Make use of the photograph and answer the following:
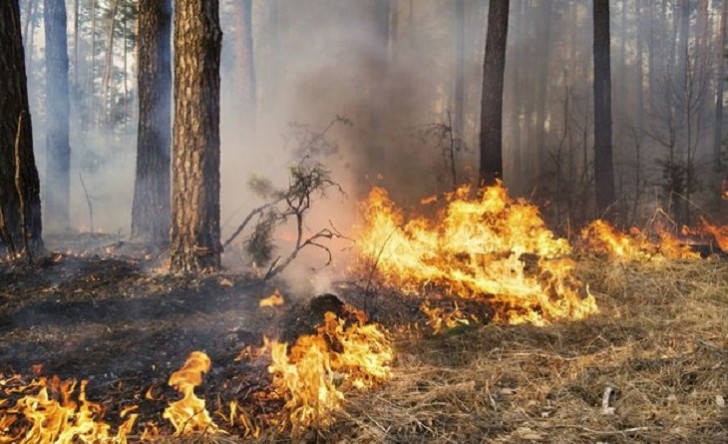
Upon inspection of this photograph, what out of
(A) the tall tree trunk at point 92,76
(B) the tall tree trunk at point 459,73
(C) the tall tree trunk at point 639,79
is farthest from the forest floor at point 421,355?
(A) the tall tree trunk at point 92,76

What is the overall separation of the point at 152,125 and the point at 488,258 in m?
4.85

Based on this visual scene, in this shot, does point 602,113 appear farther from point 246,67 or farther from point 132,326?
point 132,326

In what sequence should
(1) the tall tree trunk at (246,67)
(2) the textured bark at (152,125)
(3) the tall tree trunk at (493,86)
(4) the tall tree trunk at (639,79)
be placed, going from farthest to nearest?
(4) the tall tree trunk at (639,79) → (1) the tall tree trunk at (246,67) → (3) the tall tree trunk at (493,86) → (2) the textured bark at (152,125)

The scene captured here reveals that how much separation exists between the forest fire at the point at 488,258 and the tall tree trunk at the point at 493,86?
0.76 m

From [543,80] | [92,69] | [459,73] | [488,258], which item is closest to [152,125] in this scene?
[488,258]

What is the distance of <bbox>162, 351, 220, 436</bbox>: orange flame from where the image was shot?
2.87m

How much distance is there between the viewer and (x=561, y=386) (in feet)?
10.6

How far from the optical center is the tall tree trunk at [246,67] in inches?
601

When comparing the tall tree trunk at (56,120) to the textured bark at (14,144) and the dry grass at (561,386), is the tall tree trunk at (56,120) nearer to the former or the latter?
the textured bark at (14,144)

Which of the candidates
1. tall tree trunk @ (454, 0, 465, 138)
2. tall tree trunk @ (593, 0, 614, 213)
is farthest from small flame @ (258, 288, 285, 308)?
tall tree trunk @ (454, 0, 465, 138)

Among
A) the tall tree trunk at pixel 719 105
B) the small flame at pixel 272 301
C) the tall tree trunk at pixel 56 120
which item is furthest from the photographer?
the tall tree trunk at pixel 719 105

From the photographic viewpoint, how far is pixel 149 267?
558 cm

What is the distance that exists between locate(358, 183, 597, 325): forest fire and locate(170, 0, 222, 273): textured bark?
1819mm

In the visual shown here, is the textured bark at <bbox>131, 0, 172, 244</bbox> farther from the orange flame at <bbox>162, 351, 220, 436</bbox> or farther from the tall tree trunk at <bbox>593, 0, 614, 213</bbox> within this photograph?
the tall tree trunk at <bbox>593, 0, 614, 213</bbox>
